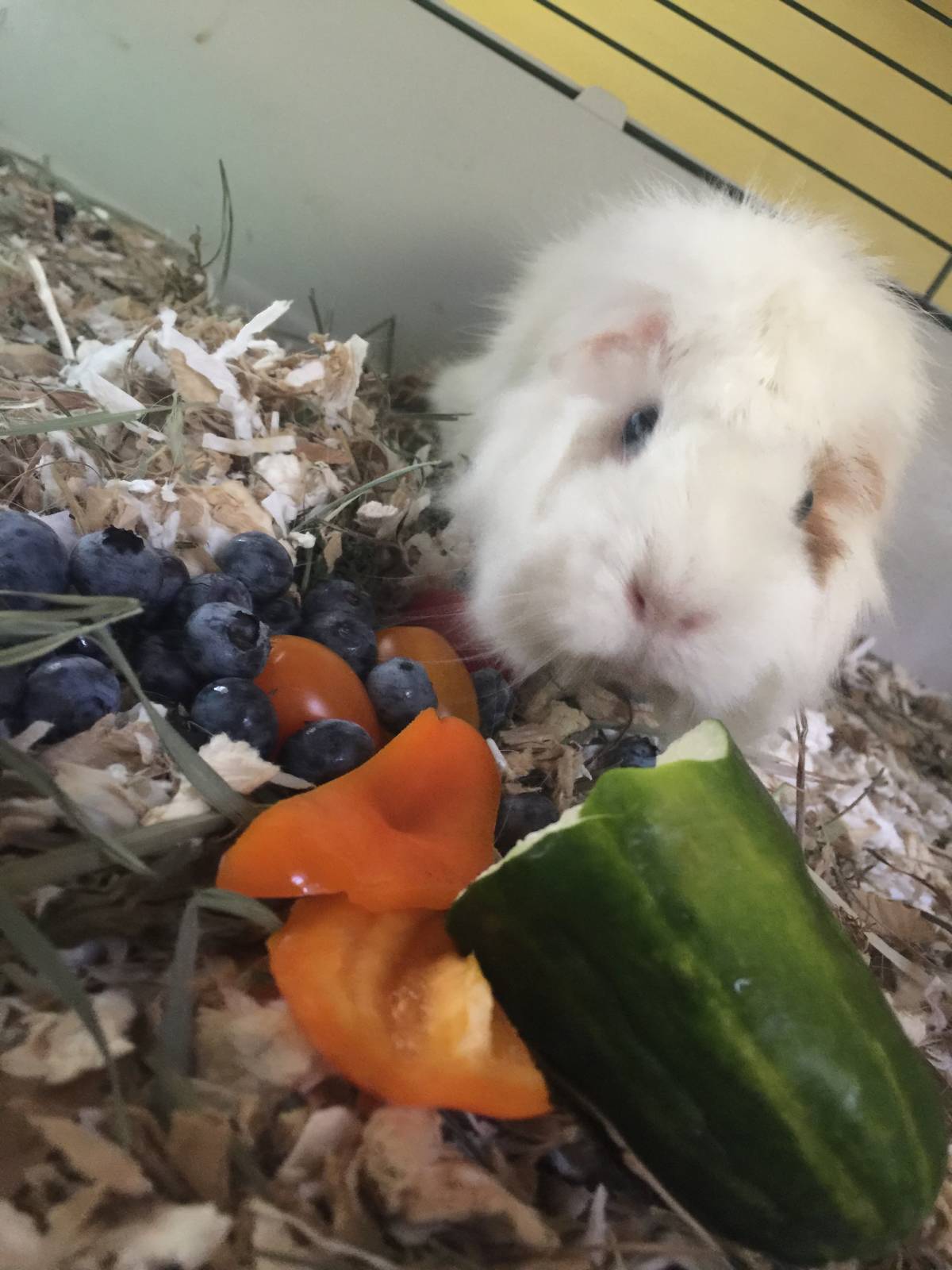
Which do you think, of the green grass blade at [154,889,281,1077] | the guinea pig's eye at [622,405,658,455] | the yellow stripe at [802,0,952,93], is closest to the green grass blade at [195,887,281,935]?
the green grass blade at [154,889,281,1077]

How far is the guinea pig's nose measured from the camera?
0.95 meters

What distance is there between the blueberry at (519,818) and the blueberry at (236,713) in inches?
9.6

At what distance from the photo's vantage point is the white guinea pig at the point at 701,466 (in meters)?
0.97

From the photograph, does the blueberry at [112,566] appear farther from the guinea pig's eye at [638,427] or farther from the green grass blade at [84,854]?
the guinea pig's eye at [638,427]

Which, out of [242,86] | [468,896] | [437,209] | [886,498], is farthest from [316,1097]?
[242,86]

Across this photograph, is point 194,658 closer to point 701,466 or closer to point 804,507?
point 701,466

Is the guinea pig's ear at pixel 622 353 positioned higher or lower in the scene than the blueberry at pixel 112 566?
higher

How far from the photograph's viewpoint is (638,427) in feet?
3.61

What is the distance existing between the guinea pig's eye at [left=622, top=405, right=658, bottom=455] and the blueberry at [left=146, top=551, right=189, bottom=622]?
0.54 m

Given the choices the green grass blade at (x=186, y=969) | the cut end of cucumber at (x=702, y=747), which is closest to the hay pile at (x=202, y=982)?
the green grass blade at (x=186, y=969)

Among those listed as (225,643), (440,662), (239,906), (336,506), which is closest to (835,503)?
(440,662)

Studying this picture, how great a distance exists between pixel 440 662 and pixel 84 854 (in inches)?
20.1

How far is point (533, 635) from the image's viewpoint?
1.10 metres

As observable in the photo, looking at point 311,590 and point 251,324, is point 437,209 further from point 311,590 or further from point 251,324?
point 311,590
